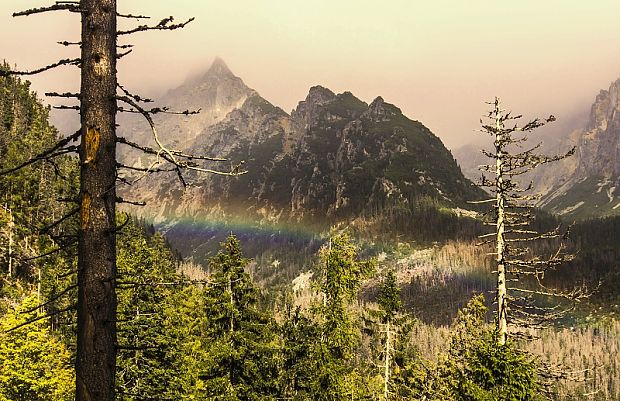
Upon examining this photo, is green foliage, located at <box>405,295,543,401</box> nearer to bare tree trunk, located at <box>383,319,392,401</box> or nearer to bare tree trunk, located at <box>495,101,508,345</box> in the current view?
bare tree trunk, located at <box>495,101,508,345</box>

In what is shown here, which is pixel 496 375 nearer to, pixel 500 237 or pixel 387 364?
pixel 500 237

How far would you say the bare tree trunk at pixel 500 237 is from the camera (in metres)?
19.4

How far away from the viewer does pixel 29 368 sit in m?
29.6

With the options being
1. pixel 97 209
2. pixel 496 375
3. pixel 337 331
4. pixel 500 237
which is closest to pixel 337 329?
pixel 337 331

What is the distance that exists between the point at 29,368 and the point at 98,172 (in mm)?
29708

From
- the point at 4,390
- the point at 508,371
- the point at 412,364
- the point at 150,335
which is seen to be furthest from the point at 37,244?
the point at 508,371

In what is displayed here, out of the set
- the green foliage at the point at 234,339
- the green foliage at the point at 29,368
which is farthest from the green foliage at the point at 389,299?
the green foliage at the point at 29,368

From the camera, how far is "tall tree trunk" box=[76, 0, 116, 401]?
21.2 ft

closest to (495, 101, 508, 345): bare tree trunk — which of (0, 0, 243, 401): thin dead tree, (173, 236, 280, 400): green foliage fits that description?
(173, 236, 280, 400): green foliage

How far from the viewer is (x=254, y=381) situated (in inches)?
987

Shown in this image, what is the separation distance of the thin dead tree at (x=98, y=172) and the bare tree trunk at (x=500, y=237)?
15.9 m

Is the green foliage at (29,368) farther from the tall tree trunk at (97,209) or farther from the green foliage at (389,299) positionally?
the tall tree trunk at (97,209)

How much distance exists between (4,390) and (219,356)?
15.6 meters

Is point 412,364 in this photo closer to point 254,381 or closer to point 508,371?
point 254,381
